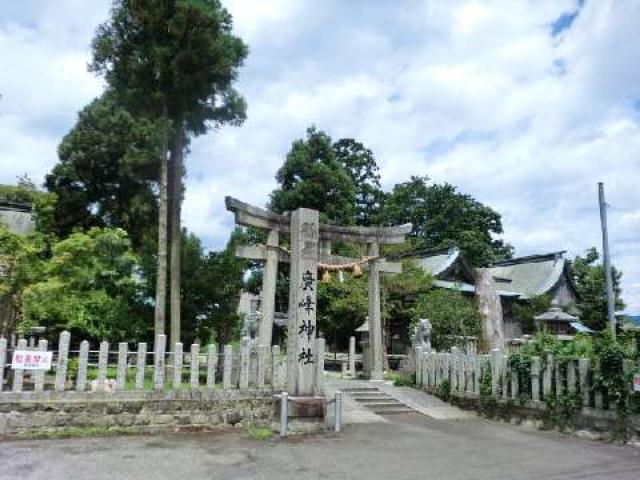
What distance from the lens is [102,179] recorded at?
1062 inches

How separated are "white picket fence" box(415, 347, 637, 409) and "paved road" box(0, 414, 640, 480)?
3.38 feet

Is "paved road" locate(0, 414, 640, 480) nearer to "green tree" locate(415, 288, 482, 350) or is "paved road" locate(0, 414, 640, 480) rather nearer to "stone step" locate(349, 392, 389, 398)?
"stone step" locate(349, 392, 389, 398)

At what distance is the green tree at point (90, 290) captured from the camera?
14.5m

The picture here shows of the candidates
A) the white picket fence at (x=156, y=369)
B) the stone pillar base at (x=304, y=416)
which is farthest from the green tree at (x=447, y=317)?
the stone pillar base at (x=304, y=416)

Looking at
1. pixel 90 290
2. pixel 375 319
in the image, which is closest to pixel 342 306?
pixel 375 319

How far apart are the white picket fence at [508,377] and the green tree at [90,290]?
369 inches

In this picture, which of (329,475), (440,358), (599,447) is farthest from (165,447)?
(440,358)

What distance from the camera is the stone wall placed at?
1007 centimetres

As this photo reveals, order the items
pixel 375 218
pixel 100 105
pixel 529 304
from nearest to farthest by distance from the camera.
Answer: pixel 100 105 < pixel 529 304 < pixel 375 218

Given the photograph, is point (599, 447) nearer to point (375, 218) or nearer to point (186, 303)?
point (186, 303)

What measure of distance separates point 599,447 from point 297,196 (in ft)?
77.9

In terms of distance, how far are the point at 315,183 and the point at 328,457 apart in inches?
946

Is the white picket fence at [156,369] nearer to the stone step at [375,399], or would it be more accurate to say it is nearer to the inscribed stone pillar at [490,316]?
the stone step at [375,399]

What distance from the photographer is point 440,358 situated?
1614cm
